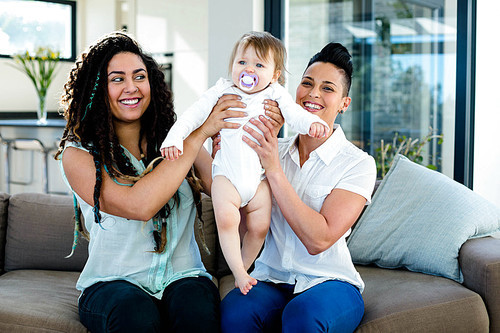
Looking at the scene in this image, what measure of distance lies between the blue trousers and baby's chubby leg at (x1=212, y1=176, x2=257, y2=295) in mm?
83

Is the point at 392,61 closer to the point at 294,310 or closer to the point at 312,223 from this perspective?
the point at 312,223

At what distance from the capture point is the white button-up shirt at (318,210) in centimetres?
192

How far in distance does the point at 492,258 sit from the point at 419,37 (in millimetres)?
2199

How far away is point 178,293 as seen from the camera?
1.91 m

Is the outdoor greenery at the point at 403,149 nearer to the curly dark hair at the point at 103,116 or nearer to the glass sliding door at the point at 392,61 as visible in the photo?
the glass sliding door at the point at 392,61

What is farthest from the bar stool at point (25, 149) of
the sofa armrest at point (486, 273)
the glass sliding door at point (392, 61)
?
the sofa armrest at point (486, 273)

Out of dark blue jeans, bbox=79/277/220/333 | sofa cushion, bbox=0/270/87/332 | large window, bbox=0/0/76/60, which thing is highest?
large window, bbox=0/0/76/60

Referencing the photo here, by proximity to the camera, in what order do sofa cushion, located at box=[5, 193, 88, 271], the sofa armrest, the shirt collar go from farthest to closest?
sofa cushion, located at box=[5, 193, 88, 271], the sofa armrest, the shirt collar

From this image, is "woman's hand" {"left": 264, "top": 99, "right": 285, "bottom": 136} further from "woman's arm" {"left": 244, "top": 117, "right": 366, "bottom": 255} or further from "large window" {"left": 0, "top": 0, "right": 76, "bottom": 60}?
"large window" {"left": 0, "top": 0, "right": 76, "bottom": 60}

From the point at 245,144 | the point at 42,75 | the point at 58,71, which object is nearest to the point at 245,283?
the point at 245,144

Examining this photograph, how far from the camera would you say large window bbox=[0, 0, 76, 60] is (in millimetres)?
6680

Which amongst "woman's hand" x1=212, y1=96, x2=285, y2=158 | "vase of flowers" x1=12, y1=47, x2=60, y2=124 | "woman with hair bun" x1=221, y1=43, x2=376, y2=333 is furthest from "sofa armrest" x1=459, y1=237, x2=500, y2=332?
"vase of flowers" x1=12, y1=47, x2=60, y2=124

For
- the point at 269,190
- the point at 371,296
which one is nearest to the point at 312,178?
the point at 269,190

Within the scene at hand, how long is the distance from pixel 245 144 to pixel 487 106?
2007 mm
